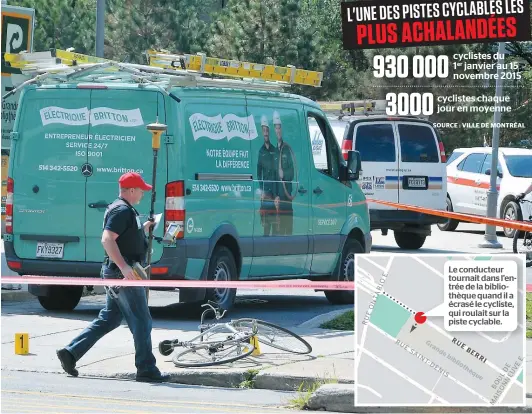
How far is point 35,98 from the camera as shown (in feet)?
44.5

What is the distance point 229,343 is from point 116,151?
A: 322cm

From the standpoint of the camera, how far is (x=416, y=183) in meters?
22.8

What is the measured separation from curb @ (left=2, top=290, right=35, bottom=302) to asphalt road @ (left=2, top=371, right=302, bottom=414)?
4.85 metres

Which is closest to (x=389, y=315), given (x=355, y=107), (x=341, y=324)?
(x=341, y=324)

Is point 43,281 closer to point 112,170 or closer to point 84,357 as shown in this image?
point 84,357

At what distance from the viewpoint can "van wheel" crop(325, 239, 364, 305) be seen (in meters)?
15.5

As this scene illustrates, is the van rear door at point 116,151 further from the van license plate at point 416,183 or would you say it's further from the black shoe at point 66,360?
the van license plate at point 416,183

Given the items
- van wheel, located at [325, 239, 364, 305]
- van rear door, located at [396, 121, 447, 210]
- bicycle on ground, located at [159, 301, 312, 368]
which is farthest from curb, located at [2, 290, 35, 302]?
van rear door, located at [396, 121, 447, 210]

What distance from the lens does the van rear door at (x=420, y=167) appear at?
22531 millimetres

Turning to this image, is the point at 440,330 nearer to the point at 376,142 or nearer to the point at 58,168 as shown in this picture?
the point at 58,168

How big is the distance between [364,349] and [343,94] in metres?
46.3

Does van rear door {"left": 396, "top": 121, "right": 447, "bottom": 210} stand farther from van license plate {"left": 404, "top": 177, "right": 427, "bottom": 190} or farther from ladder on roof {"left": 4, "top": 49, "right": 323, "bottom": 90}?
ladder on roof {"left": 4, "top": 49, "right": 323, "bottom": 90}

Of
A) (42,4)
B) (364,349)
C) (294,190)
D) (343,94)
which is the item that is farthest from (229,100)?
(42,4)

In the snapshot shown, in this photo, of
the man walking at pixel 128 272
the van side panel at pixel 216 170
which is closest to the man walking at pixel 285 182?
the van side panel at pixel 216 170
